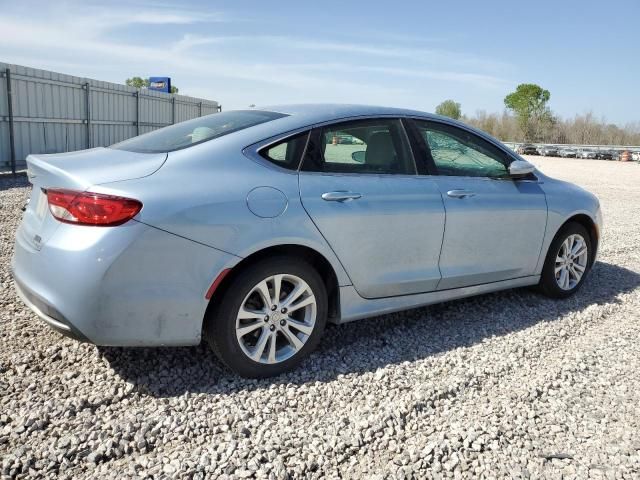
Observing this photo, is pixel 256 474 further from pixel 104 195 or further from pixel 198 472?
pixel 104 195

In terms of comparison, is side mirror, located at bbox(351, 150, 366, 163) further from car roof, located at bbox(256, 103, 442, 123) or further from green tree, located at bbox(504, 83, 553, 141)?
green tree, located at bbox(504, 83, 553, 141)

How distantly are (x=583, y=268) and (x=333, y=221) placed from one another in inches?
119

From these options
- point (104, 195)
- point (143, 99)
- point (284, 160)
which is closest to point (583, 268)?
point (284, 160)

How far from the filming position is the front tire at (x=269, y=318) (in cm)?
299

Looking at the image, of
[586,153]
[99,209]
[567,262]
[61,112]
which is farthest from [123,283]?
[586,153]

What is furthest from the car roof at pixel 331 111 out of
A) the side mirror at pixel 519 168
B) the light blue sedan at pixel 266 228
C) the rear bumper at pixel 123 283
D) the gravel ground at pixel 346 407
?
the gravel ground at pixel 346 407

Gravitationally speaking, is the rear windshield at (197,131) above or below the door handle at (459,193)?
above

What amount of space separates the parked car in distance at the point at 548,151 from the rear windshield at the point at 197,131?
53086mm

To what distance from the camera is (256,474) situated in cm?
236

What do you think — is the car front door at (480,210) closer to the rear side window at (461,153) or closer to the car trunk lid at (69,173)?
the rear side window at (461,153)

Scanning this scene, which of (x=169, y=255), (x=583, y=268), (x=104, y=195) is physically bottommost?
(x=583, y=268)

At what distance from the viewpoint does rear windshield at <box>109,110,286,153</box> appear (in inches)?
128

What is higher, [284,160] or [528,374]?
[284,160]

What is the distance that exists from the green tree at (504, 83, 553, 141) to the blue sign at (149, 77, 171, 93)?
199ft
